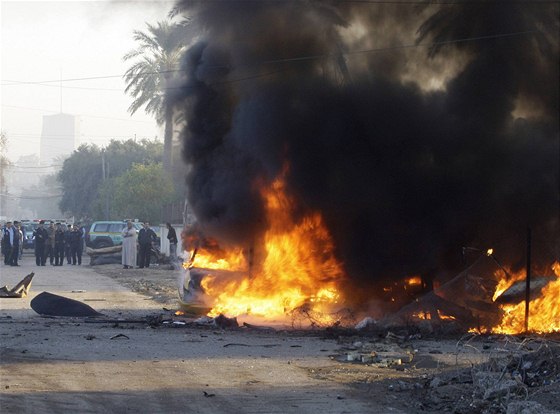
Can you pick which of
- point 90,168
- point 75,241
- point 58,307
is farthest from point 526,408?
point 90,168

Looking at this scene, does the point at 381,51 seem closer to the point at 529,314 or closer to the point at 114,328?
the point at 529,314

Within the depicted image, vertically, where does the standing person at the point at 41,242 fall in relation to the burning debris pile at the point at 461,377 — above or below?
above

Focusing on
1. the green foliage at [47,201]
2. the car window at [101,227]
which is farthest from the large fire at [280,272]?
the green foliage at [47,201]

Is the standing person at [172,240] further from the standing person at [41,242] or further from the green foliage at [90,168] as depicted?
the green foliage at [90,168]

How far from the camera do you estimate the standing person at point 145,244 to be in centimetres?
3419

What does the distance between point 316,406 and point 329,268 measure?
342 inches

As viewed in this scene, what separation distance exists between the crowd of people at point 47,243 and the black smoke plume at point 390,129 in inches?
787

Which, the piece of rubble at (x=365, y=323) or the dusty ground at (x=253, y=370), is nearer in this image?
the dusty ground at (x=253, y=370)

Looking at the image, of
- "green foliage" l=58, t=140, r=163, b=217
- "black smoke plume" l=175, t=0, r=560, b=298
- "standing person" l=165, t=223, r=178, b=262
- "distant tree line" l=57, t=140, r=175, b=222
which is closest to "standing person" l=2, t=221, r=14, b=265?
"standing person" l=165, t=223, r=178, b=262

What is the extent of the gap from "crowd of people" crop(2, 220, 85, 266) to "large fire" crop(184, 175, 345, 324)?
21.5 metres

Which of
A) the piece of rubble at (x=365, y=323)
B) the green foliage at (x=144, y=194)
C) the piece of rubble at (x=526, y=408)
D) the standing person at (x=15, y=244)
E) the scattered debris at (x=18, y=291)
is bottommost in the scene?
the piece of rubble at (x=526, y=408)

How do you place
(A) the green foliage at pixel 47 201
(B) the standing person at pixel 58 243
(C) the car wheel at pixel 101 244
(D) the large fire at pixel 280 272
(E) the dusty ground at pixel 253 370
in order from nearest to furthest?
(E) the dusty ground at pixel 253 370, (D) the large fire at pixel 280 272, (B) the standing person at pixel 58 243, (C) the car wheel at pixel 101 244, (A) the green foliage at pixel 47 201

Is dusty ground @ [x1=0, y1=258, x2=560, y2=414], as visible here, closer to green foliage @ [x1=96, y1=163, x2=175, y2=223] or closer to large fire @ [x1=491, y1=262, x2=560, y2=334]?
large fire @ [x1=491, y1=262, x2=560, y2=334]

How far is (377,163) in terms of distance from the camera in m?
17.7
